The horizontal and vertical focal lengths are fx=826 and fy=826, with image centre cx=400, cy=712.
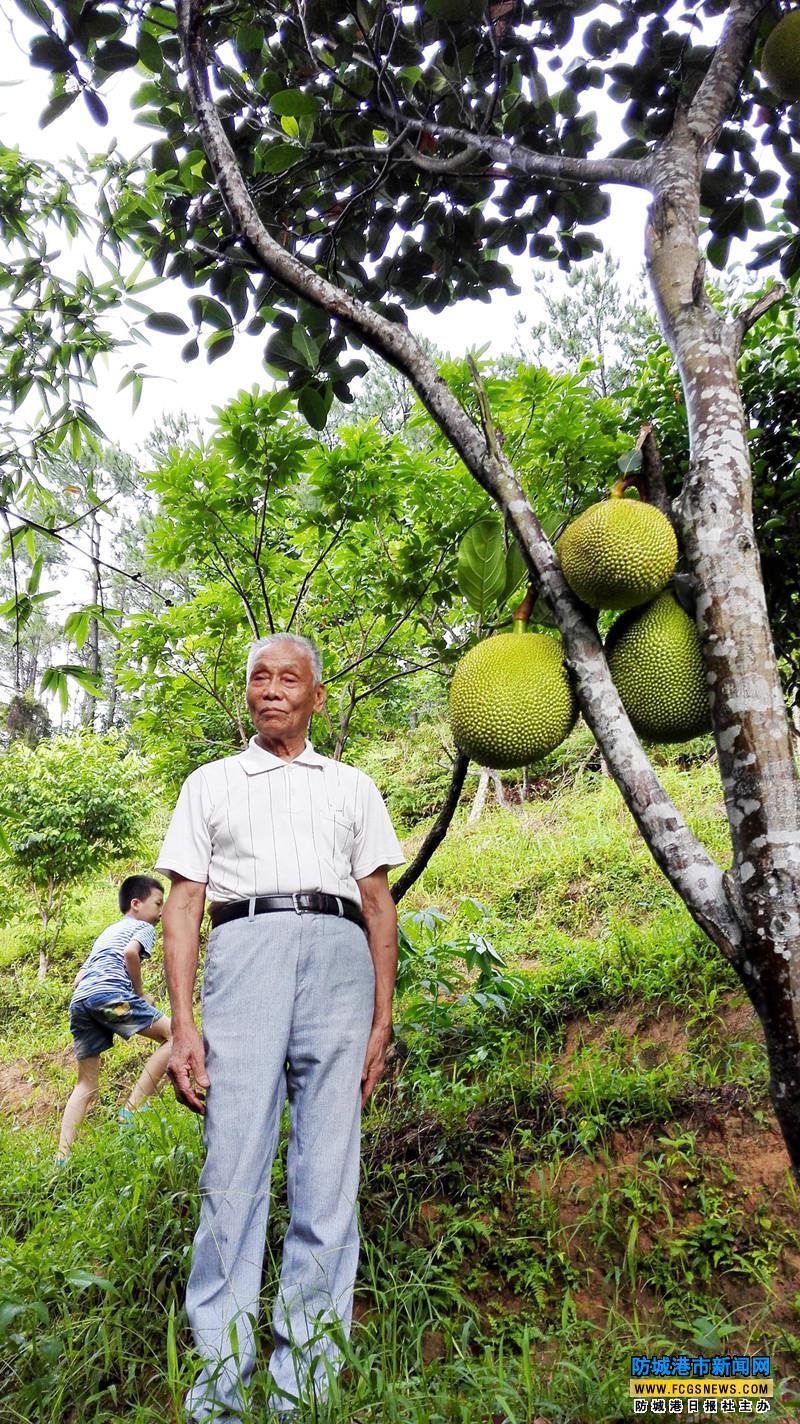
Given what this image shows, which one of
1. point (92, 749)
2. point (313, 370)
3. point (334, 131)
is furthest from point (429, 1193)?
point (92, 749)

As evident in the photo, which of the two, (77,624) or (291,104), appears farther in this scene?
(77,624)

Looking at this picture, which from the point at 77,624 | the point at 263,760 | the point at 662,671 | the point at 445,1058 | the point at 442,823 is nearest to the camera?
the point at 662,671

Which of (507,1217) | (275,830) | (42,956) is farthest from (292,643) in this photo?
(42,956)

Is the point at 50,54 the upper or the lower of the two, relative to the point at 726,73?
upper

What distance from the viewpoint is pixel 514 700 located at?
3.41 ft

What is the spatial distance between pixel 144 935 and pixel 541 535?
11.0 ft

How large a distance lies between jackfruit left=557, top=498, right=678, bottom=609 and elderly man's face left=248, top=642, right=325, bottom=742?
0.95m

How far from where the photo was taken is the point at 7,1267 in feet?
6.16

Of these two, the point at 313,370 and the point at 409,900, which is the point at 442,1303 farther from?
the point at 409,900

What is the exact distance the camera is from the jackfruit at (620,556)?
37.0 inches

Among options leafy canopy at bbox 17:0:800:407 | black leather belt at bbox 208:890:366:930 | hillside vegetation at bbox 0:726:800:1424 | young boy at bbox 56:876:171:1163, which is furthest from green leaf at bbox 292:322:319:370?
young boy at bbox 56:876:171:1163

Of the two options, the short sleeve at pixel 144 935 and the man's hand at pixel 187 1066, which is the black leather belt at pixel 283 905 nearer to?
the man's hand at pixel 187 1066

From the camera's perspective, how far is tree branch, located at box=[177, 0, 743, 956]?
85cm

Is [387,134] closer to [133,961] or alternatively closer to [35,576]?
[35,576]
